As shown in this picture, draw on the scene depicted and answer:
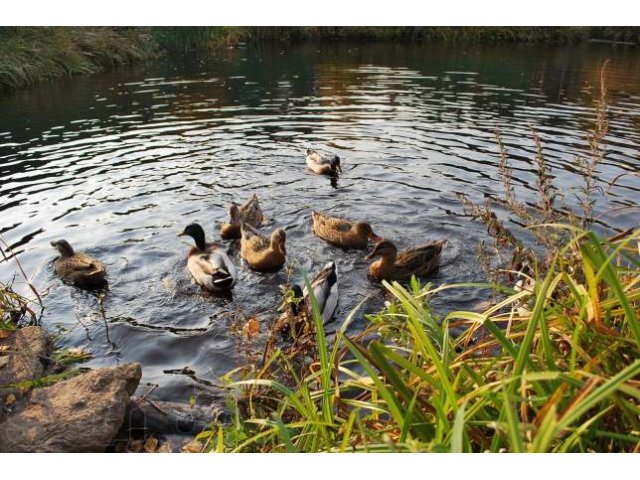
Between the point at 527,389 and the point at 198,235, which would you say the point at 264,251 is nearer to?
the point at 198,235

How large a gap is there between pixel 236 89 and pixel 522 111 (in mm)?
11009

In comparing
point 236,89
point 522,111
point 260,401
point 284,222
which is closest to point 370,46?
point 236,89

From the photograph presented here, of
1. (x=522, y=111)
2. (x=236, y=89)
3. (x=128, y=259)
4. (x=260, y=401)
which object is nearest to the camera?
(x=260, y=401)

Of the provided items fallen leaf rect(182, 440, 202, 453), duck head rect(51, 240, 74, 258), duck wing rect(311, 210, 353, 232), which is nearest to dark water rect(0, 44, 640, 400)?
duck wing rect(311, 210, 353, 232)

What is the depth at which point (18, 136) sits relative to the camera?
14.6 m

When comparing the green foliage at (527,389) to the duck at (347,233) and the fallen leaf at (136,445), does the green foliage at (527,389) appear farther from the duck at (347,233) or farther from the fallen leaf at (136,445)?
the duck at (347,233)

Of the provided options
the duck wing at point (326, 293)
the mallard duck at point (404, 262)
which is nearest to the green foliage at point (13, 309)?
the duck wing at point (326, 293)

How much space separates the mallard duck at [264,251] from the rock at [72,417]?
11.1 feet

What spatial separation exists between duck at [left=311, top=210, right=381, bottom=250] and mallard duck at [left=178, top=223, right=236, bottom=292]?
1.63 m

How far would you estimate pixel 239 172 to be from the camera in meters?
11.4

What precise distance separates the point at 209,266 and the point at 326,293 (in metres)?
1.75

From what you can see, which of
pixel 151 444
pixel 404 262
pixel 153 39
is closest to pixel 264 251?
pixel 404 262

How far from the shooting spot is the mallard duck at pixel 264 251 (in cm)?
739

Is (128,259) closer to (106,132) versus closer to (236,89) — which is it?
(106,132)
